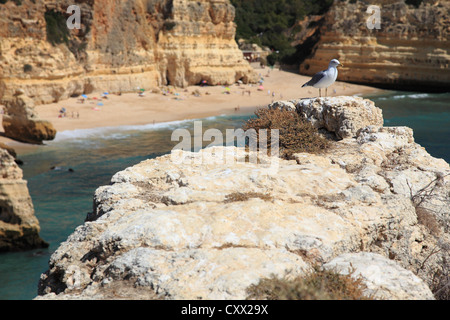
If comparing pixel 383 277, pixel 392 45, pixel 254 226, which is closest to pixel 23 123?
pixel 254 226

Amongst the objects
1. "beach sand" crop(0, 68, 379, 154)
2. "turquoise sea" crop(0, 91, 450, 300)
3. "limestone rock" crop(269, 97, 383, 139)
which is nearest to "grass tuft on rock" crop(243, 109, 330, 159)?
A: "limestone rock" crop(269, 97, 383, 139)

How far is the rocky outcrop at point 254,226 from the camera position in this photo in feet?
13.3

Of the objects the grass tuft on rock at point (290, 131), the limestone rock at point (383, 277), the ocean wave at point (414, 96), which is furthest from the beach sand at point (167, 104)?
the limestone rock at point (383, 277)

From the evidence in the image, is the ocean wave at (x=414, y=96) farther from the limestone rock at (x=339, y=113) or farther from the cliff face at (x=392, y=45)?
the limestone rock at (x=339, y=113)

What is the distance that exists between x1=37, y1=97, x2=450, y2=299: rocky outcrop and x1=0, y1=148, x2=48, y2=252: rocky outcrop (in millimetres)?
7450

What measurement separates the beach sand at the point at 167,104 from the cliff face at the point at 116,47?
53.5 inches

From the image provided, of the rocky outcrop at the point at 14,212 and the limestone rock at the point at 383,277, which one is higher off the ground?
the limestone rock at the point at 383,277

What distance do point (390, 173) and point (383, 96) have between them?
42.4m

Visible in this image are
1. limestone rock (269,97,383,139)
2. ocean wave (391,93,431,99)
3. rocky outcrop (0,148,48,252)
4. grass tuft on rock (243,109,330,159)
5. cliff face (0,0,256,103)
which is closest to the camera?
grass tuft on rock (243,109,330,159)

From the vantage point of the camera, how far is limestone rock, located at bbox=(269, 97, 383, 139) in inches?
321

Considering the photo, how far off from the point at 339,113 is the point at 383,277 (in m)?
4.50

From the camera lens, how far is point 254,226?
4.82 metres

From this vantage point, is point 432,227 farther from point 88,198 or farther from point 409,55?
point 409,55

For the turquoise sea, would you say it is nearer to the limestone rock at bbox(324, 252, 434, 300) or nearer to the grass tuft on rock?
the grass tuft on rock
